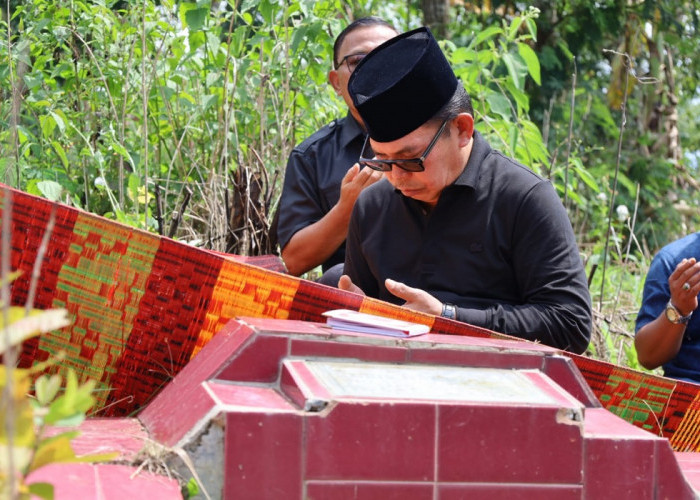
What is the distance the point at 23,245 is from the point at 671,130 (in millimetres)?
10787

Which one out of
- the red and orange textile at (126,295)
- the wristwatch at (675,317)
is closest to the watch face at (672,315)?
the wristwatch at (675,317)

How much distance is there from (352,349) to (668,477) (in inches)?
23.8

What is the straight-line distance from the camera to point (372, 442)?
5.09ft

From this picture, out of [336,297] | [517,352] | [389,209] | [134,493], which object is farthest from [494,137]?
[134,493]

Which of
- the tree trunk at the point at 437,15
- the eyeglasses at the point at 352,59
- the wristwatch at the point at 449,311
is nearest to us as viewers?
the wristwatch at the point at 449,311

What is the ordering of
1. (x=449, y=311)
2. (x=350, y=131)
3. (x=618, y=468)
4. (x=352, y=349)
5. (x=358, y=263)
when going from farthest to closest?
(x=350, y=131)
(x=358, y=263)
(x=449, y=311)
(x=352, y=349)
(x=618, y=468)

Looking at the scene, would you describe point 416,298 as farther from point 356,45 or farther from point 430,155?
point 356,45

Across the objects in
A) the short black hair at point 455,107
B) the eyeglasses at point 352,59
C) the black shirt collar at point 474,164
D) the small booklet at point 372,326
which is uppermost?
the eyeglasses at point 352,59

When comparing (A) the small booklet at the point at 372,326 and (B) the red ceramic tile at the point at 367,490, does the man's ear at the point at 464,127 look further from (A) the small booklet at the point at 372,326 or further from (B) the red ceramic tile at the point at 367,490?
(B) the red ceramic tile at the point at 367,490

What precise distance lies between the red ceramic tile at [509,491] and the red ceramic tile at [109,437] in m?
0.51

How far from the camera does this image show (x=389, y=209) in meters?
3.15

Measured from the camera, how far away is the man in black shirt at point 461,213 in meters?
2.82

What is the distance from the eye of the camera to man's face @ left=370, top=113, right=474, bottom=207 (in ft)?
9.29

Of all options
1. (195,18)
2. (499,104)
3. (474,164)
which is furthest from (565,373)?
(499,104)
